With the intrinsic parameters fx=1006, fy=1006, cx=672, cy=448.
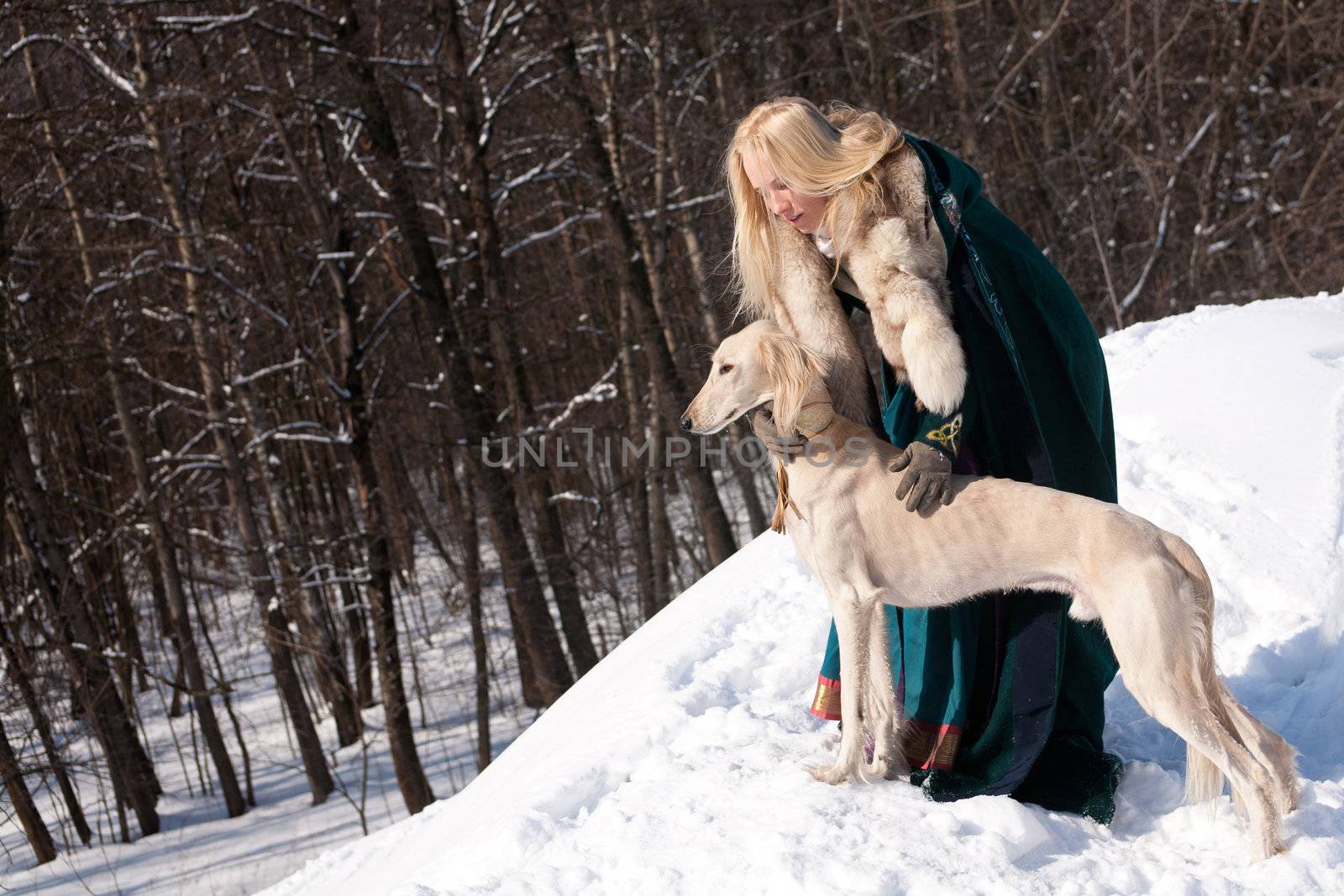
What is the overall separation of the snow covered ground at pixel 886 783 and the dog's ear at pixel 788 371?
1084 millimetres

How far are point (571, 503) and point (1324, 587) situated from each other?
14.8m

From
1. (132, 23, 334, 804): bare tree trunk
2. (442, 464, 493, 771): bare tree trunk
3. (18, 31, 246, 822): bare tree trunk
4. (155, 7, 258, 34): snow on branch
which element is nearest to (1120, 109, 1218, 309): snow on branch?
(442, 464, 493, 771): bare tree trunk

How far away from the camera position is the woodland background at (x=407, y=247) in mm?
10391

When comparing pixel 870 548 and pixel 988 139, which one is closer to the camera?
pixel 870 548

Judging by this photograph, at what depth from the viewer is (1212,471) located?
4980mm

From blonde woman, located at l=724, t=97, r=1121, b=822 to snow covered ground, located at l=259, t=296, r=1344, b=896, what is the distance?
21cm

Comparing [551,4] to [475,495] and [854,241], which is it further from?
[854,241]

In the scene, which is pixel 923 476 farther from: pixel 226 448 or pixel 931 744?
pixel 226 448

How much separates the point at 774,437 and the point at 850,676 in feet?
2.28

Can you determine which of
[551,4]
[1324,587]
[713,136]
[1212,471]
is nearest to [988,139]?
[713,136]

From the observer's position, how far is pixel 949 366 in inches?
97.0

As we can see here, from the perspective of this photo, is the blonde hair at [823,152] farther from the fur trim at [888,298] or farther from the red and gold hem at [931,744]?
the red and gold hem at [931,744]

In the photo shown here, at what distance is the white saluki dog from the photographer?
241 centimetres

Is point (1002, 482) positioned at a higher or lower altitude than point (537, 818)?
higher
